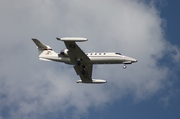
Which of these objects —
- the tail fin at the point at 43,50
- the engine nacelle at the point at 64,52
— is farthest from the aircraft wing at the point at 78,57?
the tail fin at the point at 43,50

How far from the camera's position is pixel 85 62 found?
74.6 meters

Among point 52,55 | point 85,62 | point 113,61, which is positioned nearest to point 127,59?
point 113,61

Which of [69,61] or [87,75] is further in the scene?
[87,75]

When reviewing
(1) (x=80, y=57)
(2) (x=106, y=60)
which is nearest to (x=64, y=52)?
(1) (x=80, y=57)

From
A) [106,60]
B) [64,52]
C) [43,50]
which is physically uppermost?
[43,50]

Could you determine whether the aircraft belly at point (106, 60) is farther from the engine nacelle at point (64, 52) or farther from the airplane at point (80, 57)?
the engine nacelle at point (64, 52)

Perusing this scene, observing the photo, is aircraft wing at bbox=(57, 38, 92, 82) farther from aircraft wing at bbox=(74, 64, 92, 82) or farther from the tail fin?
the tail fin

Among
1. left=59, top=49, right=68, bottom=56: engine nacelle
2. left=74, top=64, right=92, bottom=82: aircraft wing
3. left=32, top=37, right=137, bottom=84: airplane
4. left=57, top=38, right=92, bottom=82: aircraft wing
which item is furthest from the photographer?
left=74, top=64, right=92, bottom=82: aircraft wing

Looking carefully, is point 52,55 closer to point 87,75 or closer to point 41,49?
point 41,49

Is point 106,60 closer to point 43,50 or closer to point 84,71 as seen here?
point 84,71

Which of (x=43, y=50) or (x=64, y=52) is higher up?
(x=43, y=50)

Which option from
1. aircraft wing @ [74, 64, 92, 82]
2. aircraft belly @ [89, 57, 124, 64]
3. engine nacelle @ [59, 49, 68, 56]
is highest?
engine nacelle @ [59, 49, 68, 56]

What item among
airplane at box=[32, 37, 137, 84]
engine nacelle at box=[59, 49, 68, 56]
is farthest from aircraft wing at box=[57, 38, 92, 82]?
engine nacelle at box=[59, 49, 68, 56]

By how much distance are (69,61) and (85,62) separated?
2890 mm
